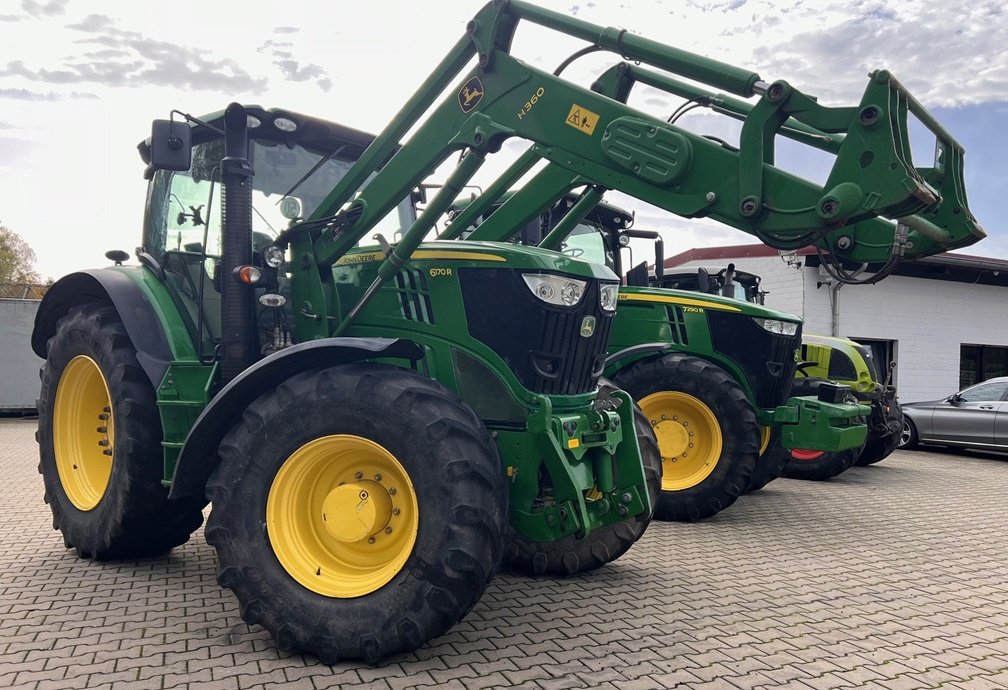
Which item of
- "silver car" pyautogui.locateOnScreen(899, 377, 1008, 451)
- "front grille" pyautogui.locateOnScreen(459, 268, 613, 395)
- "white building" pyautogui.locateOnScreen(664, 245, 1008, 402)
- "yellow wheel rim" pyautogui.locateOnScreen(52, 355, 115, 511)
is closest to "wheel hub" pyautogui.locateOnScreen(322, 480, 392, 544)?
"front grille" pyautogui.locateOnScreen(459, 268, 613, 395)

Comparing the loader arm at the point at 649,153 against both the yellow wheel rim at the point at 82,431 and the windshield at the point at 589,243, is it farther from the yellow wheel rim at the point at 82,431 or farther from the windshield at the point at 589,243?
the windshield at the point at 589,243

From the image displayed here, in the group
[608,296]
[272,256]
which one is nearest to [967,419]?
[608,296]

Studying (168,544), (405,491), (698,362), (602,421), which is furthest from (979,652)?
(168,544)

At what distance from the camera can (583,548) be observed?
4.98m

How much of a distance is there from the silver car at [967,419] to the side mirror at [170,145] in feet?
37.8

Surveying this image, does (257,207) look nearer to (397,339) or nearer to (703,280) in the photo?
(397,339)

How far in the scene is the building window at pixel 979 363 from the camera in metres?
20.1

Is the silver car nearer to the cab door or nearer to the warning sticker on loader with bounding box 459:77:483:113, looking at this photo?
the cab door

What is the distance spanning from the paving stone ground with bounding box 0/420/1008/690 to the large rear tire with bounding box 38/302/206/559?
24 centimetres

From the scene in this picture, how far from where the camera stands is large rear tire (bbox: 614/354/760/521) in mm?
6891

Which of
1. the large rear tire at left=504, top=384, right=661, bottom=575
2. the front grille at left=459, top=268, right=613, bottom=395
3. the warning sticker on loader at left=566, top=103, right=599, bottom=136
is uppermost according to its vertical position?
the warning sticker on loader at left=566, top=103, right=599, bottom=136

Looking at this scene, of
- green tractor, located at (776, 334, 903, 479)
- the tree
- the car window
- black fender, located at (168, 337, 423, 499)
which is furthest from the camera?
the tree

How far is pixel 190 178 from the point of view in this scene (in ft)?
17.0

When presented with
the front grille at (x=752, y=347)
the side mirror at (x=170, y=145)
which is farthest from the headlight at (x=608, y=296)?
the front grille at (x=752, y=347)
